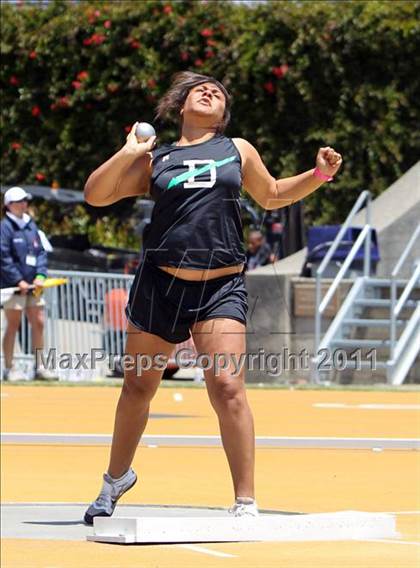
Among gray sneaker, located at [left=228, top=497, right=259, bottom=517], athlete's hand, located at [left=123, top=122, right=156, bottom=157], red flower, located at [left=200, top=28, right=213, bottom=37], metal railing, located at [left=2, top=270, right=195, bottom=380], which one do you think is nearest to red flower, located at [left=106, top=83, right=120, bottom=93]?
red flower, located at [left=200, top=28, right=213, bottom=37]

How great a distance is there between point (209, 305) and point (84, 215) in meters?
23.3

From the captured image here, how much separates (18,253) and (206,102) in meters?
11.3

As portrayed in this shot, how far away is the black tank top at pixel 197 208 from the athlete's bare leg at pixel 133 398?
366 millimetres

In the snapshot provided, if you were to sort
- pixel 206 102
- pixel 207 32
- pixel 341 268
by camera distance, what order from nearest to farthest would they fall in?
pixel 206 102
pixel 341 268
pixel 207 32

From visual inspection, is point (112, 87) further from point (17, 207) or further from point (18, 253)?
point (18, 253)

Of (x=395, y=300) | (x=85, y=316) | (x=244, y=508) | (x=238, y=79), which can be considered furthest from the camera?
(x=238, y=79)

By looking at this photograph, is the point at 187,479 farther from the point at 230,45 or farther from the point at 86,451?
the point at 230,45

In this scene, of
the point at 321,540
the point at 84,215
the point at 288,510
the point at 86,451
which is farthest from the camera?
the point at 84,215

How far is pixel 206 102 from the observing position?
23.8 feet

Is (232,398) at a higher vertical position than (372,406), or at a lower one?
higher

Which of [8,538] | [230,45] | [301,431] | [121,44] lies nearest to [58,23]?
[121,44]

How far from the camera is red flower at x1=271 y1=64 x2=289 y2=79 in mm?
27531

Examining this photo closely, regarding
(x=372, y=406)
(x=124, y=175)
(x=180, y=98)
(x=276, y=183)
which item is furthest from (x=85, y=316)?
(x=124, y=175)

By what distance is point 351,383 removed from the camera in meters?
19.6
